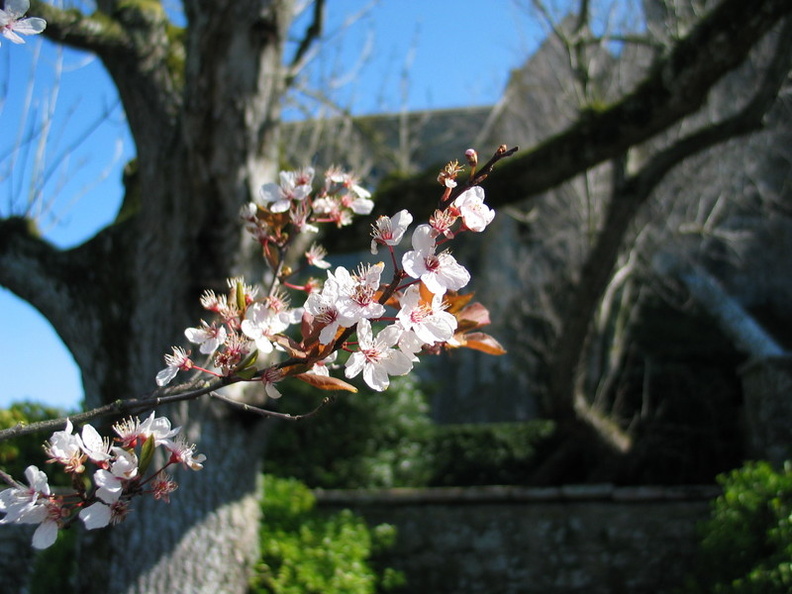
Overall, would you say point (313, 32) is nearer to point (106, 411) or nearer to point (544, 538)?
point (544, 538)

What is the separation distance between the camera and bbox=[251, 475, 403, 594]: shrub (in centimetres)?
400

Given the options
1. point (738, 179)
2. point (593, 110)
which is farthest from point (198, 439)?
point (738, 179)

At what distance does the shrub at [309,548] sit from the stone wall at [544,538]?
15.5 inches

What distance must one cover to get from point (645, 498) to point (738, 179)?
4.93 m

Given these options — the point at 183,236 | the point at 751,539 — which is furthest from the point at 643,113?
the point at 183,236

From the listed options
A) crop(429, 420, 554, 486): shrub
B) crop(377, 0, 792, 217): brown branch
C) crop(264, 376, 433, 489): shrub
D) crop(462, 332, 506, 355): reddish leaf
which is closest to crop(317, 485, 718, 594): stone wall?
crop(264, 376, 433, 489): shrub

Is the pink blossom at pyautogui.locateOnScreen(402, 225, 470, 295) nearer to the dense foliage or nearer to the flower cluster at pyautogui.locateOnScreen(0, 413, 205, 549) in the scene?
the flower cluster at pyautogui.locateOnScreen(0, 413, 205, 549)

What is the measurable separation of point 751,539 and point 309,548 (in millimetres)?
2391

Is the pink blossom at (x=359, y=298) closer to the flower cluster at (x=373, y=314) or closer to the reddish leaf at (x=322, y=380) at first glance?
the flower cluster at (x=373, y=314)

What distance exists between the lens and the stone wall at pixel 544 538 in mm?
5047

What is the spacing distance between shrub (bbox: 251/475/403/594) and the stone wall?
394 mm

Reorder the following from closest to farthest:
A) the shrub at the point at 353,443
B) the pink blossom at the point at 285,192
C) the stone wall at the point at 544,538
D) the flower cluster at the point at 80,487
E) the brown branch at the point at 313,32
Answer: the flower cluster at the point at 80,487 → the pink blossom at the point at 285,192 → the stone wall at the point at 544,538 → the brown branch at the point at 313,32 → the shrub at the point at 353,443

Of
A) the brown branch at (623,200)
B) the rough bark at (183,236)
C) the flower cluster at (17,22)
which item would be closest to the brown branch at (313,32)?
the rough bark at (183,236)

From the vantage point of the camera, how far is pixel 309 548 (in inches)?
168
